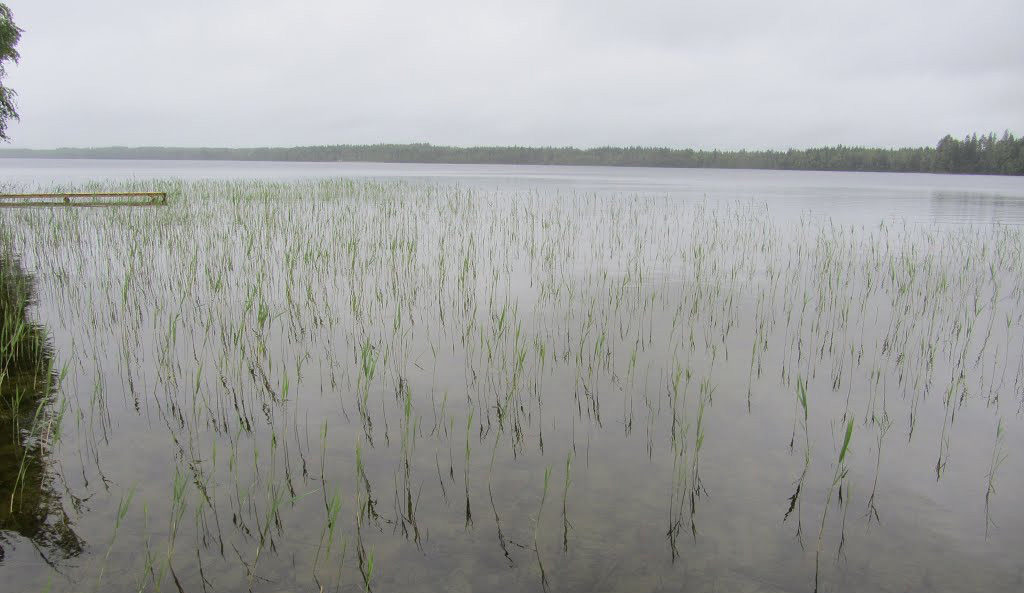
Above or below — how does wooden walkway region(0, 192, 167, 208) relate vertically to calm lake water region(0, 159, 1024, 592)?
above

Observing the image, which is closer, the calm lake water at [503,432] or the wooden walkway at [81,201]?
the calm lake water at [503,432]

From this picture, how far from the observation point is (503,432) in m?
4.41

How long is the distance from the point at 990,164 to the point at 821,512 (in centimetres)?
11361

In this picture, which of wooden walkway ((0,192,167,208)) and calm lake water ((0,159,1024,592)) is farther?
wooden walkway ((0,192,167,208))

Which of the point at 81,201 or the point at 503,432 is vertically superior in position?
the point at 81,201

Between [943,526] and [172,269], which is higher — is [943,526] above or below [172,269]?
below

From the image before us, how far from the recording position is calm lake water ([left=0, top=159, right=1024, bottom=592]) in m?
3.01

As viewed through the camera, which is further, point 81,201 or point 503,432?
point 81,201

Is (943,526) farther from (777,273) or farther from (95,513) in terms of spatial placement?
(777,273)

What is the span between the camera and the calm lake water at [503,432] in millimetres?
3014

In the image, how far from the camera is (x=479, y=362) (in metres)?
5.90

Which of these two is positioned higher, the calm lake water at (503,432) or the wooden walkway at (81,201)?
the wooden walkway at (81,201)

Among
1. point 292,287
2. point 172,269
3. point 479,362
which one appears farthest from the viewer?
point 172,269

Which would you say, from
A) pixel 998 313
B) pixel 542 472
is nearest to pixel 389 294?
pixel 542 472
